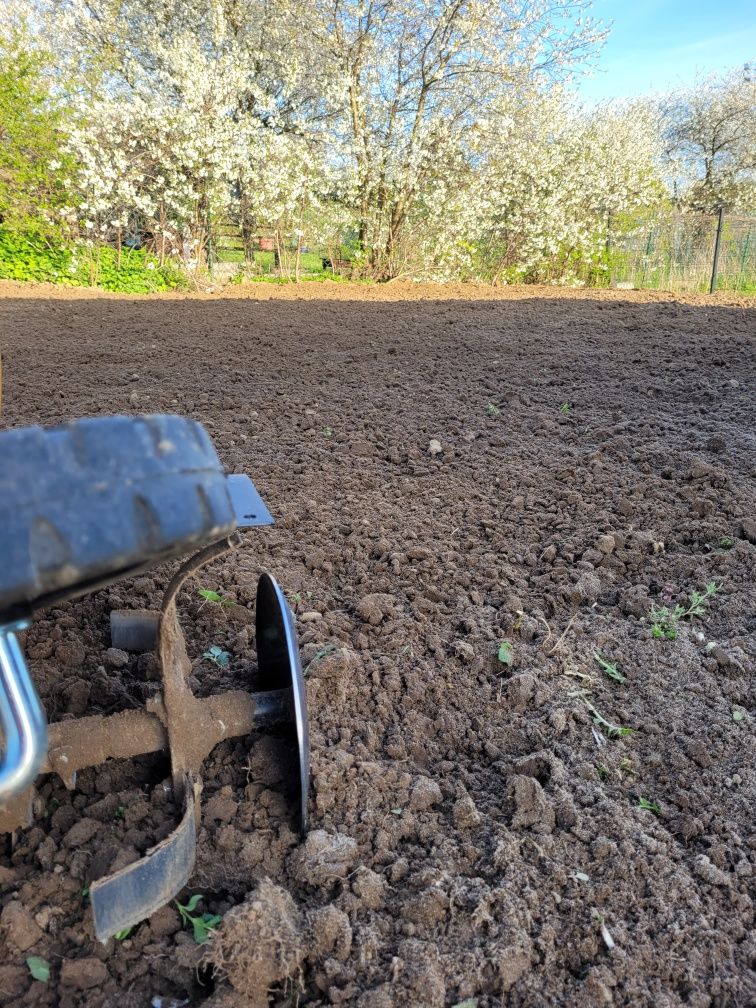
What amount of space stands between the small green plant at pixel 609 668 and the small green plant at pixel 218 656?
1.28m

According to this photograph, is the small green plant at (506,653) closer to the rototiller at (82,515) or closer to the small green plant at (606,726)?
the small green plant at (606,726)

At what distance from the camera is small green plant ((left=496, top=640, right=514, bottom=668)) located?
2451 mm

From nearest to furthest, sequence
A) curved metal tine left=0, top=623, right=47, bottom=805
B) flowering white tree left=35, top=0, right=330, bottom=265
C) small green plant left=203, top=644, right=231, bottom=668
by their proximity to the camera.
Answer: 1. curved metal tine left=0, top=623, right=47, bottom=805
2. small green plant left=203, top=644, right=231, bottom=668
3. flowering white tree left=35, top=0, right=330, bottom=265

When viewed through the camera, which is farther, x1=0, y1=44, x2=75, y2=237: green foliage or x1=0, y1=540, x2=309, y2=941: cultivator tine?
x1=0, y1=44, x2=75, y2=237: green foliage

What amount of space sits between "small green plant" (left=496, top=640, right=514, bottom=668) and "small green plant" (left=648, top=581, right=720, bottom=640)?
559mm

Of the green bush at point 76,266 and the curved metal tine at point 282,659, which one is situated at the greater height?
the green bush at point 76,266

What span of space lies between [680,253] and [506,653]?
19299 mm

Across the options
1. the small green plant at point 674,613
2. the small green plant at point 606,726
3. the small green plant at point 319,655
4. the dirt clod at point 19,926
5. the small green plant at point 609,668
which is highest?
the small green plant at point 319,655

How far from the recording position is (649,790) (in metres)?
1.98

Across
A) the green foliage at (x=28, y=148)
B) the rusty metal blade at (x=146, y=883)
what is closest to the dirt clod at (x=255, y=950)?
the rusty metal blade at (x=146, y=883)

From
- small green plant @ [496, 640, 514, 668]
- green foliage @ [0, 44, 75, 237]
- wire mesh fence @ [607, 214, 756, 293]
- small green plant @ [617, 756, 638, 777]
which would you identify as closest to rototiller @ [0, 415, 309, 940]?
small green plant @ [617, 756, 638, 777]

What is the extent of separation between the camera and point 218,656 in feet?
7.79

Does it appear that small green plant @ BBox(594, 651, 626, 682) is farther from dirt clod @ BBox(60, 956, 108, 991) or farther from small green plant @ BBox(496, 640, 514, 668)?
dirt clod @ BBox(60, 956, 108, 991)

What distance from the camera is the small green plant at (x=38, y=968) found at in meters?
1.40
